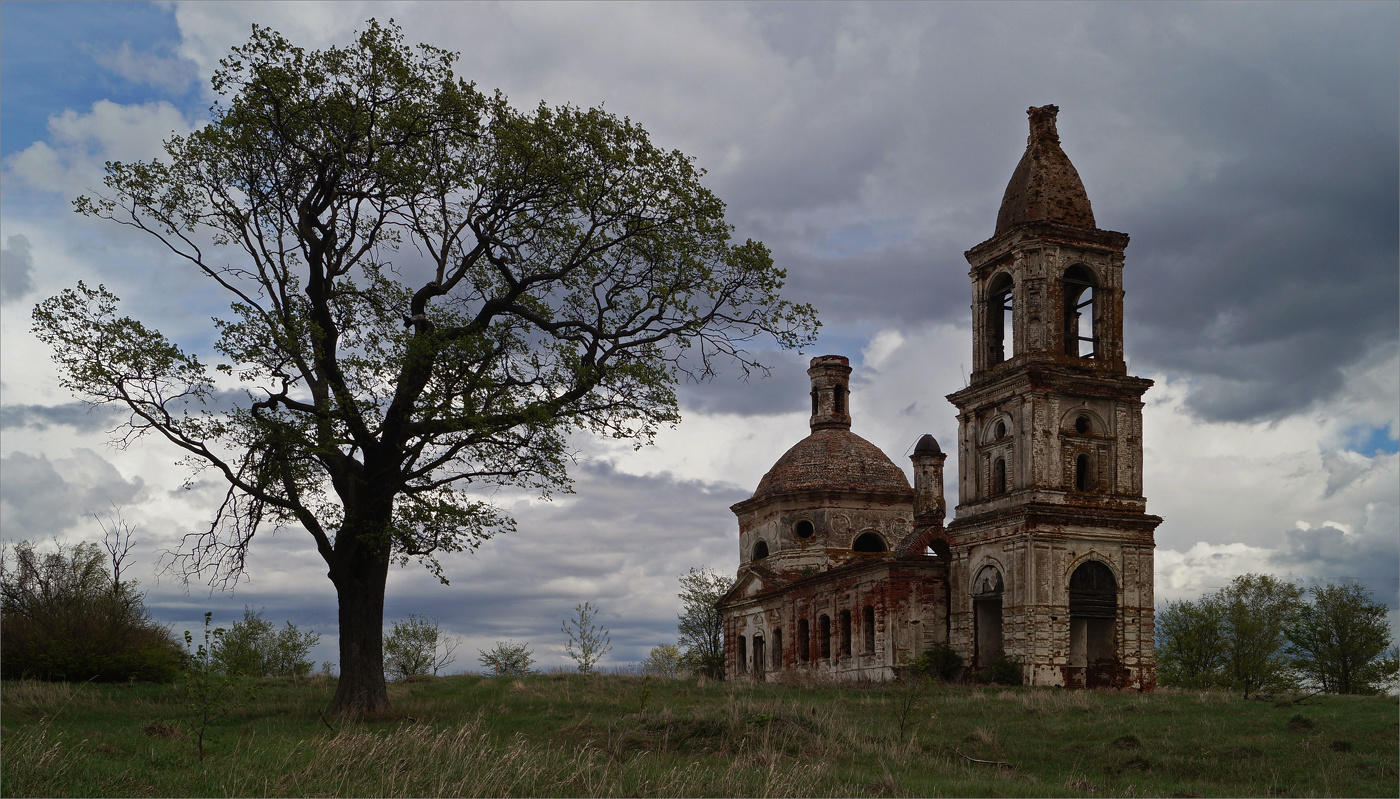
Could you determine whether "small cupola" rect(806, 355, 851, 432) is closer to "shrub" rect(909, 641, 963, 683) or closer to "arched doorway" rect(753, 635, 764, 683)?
"arched doorway" rect(753, 635, 764, 683)

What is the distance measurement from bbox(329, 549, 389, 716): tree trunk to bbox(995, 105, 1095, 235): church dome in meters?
23.3

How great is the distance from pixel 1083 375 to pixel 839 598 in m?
12.4

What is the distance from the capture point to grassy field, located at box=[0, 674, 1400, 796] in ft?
35.7

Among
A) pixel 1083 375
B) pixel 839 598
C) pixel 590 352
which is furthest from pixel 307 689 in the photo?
pixel 1083 375

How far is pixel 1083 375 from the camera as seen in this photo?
113ft

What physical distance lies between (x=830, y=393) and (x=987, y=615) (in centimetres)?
1741

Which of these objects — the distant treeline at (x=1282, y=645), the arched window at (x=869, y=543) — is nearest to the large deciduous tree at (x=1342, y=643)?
the distant treeline at (x=1282, y=645)

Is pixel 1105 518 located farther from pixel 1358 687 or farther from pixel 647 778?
pixel 647 778

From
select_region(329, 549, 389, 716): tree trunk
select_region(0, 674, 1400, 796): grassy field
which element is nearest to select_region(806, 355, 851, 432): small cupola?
select_region(0, 674, 1400, 796): grassy field

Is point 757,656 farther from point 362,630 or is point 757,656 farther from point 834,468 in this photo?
point 362,630

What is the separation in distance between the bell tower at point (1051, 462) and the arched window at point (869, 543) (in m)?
11.1

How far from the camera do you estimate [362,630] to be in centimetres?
2128

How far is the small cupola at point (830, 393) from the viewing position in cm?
5119

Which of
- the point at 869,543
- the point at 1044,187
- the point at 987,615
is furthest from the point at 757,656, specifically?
the point at 1044,187
